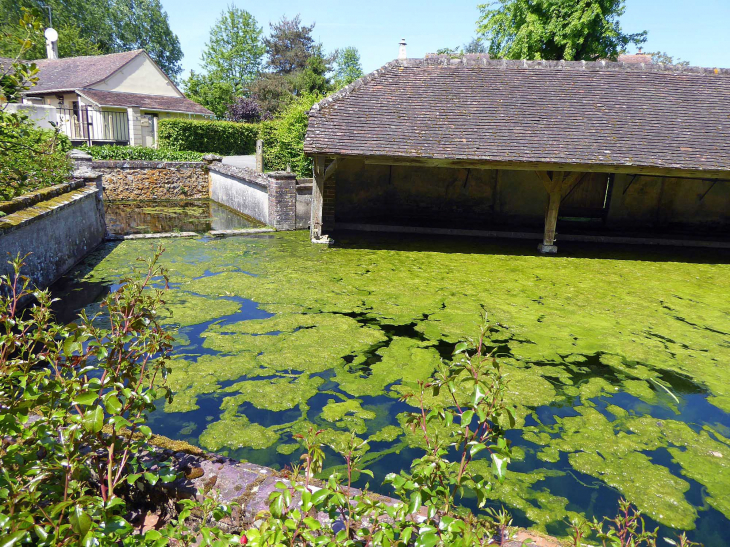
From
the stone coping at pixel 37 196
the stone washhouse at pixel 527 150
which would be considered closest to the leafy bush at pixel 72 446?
the stone coping at pixel 37 196

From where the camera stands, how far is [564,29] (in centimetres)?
2231

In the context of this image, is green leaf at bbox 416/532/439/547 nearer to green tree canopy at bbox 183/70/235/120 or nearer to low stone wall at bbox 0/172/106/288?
low stone wall at bbox 0/172/106/288

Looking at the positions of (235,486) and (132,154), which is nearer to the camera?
(235,486)

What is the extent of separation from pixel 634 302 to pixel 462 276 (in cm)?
306

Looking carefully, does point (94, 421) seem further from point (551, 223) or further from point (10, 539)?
point (551, 223)

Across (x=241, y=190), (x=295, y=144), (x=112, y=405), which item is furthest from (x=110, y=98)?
(x=112, y=405)

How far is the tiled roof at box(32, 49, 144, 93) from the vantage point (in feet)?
96.3

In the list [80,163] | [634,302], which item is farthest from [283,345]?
[80,163]

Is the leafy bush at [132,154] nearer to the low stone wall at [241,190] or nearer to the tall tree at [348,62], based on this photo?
the low stone wall at [241,190]

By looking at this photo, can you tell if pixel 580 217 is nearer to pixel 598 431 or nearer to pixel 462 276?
pixel 462 276

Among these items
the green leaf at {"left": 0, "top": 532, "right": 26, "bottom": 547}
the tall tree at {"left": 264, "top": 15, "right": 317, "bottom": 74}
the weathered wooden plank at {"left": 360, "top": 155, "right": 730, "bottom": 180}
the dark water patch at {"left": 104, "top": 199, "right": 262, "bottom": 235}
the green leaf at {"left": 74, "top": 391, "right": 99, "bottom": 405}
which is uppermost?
the tall tree at {"left": 264, "top": 15, "right": 317, "bottom": 74}

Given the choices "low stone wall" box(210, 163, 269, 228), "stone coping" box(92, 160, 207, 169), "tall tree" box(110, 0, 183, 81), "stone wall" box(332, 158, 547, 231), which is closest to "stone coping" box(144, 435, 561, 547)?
"low stone wall" box(210, 163, 269, 228)

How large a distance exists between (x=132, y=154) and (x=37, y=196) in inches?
484

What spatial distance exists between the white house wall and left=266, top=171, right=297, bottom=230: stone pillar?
880 inches
